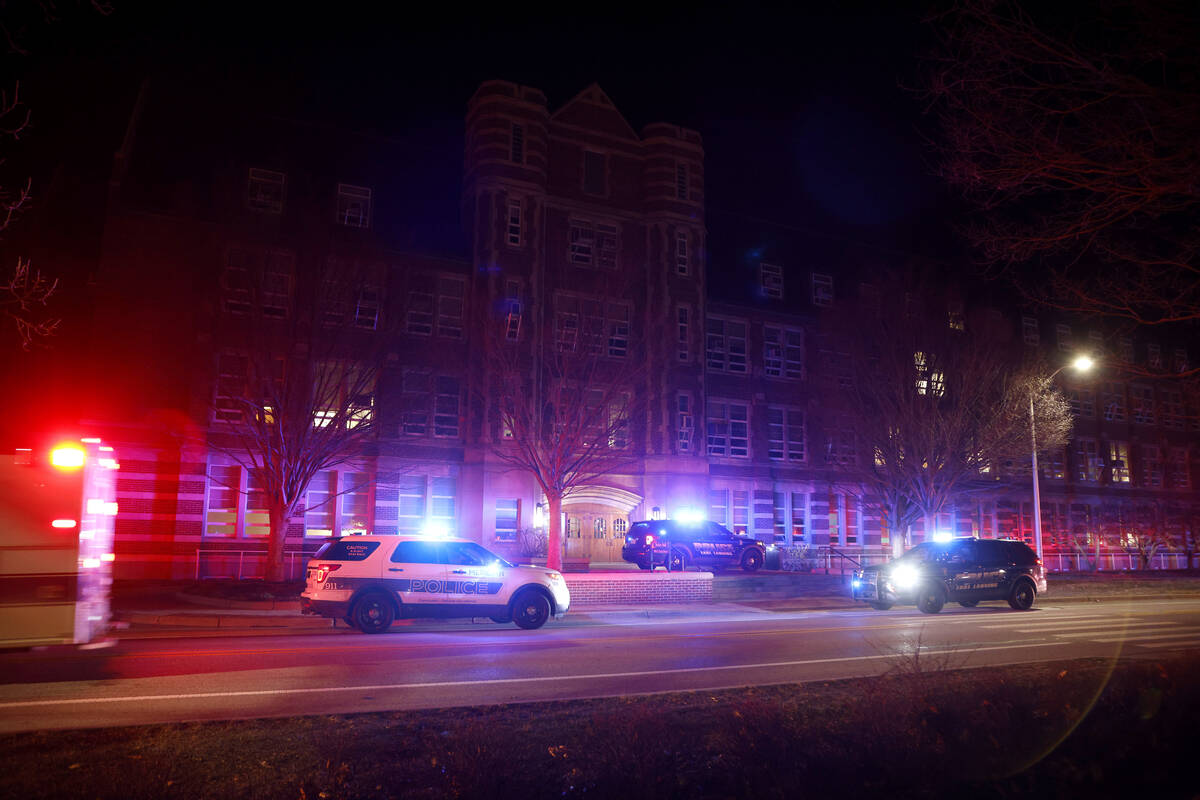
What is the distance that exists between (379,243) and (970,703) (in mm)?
29161

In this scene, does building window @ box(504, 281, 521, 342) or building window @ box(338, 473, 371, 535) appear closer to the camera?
building window @ box(338, 473, 371, 535)

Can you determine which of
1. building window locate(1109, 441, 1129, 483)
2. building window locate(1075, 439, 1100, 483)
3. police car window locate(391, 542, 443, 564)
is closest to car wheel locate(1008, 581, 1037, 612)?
police car window locate(391, 542, 443, 564)

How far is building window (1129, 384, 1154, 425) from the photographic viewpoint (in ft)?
172

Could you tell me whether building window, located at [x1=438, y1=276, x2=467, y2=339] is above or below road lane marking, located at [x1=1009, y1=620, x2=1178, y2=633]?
above

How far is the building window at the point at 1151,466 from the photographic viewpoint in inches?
2039

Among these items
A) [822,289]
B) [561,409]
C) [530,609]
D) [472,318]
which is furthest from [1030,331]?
[530,609]

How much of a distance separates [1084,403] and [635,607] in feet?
133

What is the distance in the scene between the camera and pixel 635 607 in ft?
71.7

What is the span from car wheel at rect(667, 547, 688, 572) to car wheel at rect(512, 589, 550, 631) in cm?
1125

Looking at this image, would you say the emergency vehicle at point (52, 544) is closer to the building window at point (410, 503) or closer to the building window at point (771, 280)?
the building window at point (410, 503)

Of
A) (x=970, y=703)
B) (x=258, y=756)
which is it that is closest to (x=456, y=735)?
(x=258, y=756)

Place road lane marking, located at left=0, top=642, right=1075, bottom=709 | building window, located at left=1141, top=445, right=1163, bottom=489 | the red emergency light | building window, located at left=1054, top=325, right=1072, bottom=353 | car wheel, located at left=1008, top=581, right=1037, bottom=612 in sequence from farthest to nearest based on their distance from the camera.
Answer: building window, located at left=1141, top=445, right=1163, bottom=489, building window, located at left=1054, top=325, right=1072, bottom=353, car wheel, located at left=1008, top=581, right=1037, bottom=612, the red emergency light, road lane marking, located at left=0, top=642, right=1075, bottom=709

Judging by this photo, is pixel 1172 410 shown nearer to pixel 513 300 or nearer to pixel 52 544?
pixel 513 300

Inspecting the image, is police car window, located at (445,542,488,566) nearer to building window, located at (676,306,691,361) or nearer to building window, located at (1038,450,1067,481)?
building window, located at (676,306,691,361)
